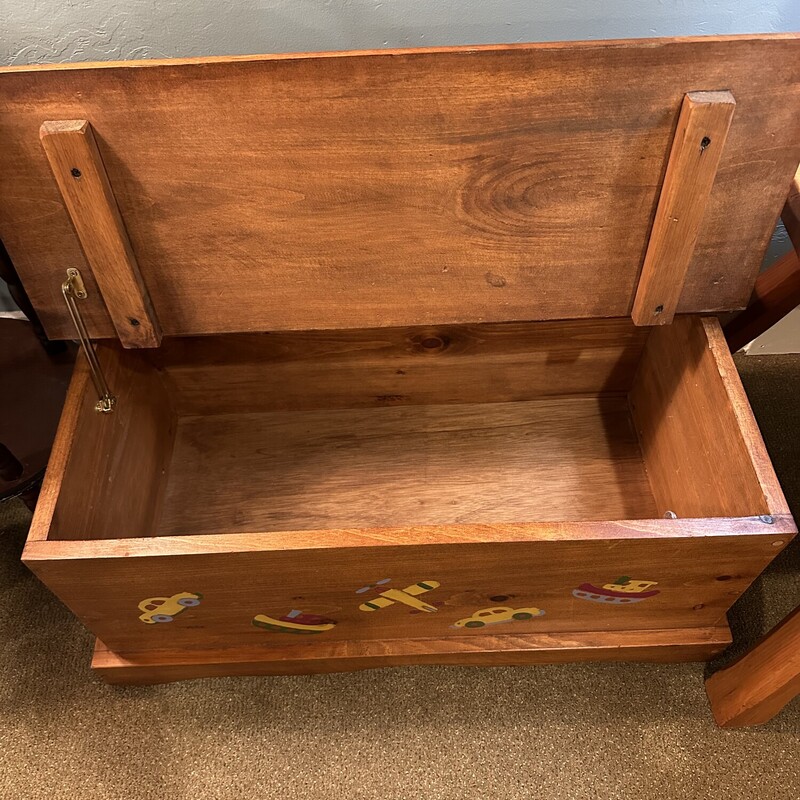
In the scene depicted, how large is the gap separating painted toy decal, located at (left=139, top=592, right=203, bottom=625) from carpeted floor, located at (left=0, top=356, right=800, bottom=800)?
0.63 ft

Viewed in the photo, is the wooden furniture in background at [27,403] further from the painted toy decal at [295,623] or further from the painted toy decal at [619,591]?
the painted toy decal at [619,591]

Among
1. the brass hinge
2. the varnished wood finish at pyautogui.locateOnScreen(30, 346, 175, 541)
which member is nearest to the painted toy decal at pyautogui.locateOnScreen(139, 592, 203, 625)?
the varnished wood finish at pyautogui.locateOnScreen(30, 346, 175, 541)

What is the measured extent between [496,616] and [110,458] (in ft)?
1.65

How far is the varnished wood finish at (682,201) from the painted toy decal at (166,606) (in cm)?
58

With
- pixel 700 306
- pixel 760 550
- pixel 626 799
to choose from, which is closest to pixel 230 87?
pixel 700 306

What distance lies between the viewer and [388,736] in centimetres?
96

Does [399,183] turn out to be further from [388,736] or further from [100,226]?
[388,736]

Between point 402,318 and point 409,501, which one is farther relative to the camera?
point 409,501

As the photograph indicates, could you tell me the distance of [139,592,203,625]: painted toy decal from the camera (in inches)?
32.1

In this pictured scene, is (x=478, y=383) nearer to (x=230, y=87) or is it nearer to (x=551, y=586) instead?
(x=551, y=586)

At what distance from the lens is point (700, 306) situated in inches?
33.4

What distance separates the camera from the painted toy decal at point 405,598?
32.4 inches

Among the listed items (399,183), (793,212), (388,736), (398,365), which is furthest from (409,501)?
(793,212)

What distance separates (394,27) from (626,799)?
939 mm
